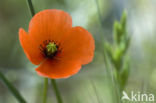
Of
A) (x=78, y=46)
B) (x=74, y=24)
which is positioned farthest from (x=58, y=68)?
(x=74, y=24)

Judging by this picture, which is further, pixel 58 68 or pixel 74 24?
pixel 74 24

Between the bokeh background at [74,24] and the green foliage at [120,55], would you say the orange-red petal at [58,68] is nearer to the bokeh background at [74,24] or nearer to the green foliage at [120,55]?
the green foliage at [120,55]

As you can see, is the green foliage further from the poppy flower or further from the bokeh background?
the bokeh background

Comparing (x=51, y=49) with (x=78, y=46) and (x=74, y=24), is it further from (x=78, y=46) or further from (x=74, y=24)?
(x=74, y=24)

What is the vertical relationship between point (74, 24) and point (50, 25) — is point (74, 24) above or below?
below

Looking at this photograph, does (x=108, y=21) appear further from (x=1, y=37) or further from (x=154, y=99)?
→ (x=154, y=99)

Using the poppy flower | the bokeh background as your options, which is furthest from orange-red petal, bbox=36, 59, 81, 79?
the bokeh background

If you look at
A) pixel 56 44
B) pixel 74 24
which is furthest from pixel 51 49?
pixel 74 24
